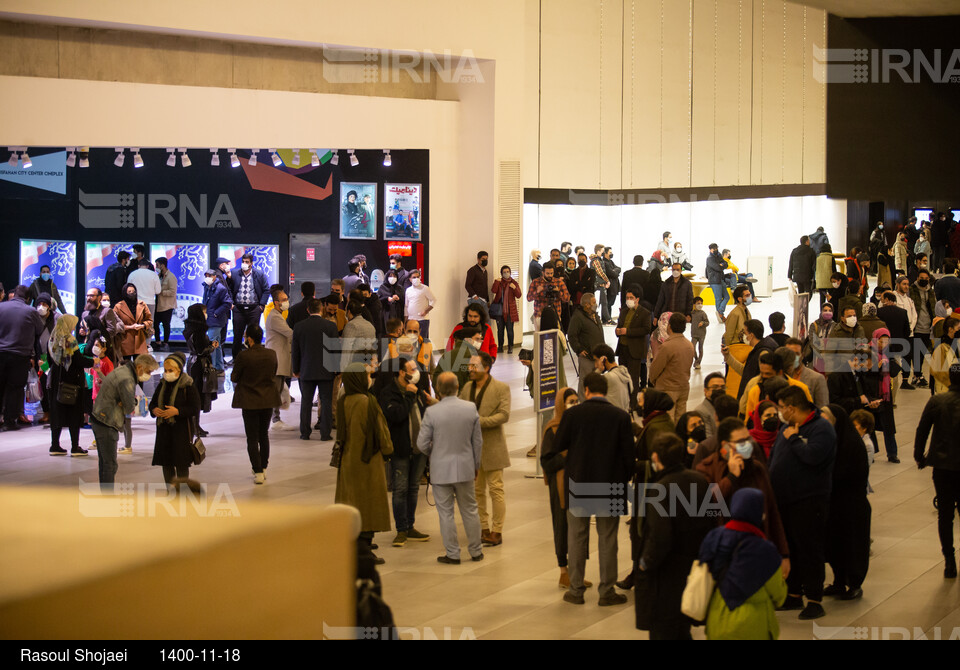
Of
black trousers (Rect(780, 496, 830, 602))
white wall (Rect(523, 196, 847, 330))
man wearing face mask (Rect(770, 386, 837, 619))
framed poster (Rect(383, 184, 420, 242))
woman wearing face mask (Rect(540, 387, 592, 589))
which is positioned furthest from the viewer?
white wall (Rect(523, 196, 847, 330))

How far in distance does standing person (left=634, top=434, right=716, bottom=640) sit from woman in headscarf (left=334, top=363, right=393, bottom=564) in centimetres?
310

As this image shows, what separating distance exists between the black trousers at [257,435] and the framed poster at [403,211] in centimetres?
977

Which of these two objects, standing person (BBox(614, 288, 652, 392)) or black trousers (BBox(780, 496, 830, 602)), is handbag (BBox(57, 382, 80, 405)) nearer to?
standing person (BBox(614, 288, 652, 392))

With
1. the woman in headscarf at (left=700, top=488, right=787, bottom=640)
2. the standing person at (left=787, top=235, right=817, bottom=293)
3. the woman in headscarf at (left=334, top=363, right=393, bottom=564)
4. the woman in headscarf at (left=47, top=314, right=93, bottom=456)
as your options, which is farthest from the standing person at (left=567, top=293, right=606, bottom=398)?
the standing person at (left=787, top=235, right=817, bottom=293)

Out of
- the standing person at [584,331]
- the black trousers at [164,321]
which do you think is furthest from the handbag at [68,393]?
the black trousers at [164,321]

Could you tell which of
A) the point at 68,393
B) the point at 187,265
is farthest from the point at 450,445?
the point at 187,265

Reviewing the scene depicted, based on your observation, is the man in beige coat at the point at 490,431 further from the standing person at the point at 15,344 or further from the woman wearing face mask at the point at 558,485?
the standing person at the point at 15,344

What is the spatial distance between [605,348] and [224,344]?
11.9m

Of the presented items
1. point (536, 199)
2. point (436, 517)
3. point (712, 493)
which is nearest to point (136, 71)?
point (436, 517)

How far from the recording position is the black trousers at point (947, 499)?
869 centimetres

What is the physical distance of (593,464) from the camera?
7.83 m

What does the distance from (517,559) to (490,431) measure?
3.63 feet

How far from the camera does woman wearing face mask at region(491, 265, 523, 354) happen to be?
2120 centimetres

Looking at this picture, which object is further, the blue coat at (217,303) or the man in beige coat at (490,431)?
the blue coat at (217,303)
